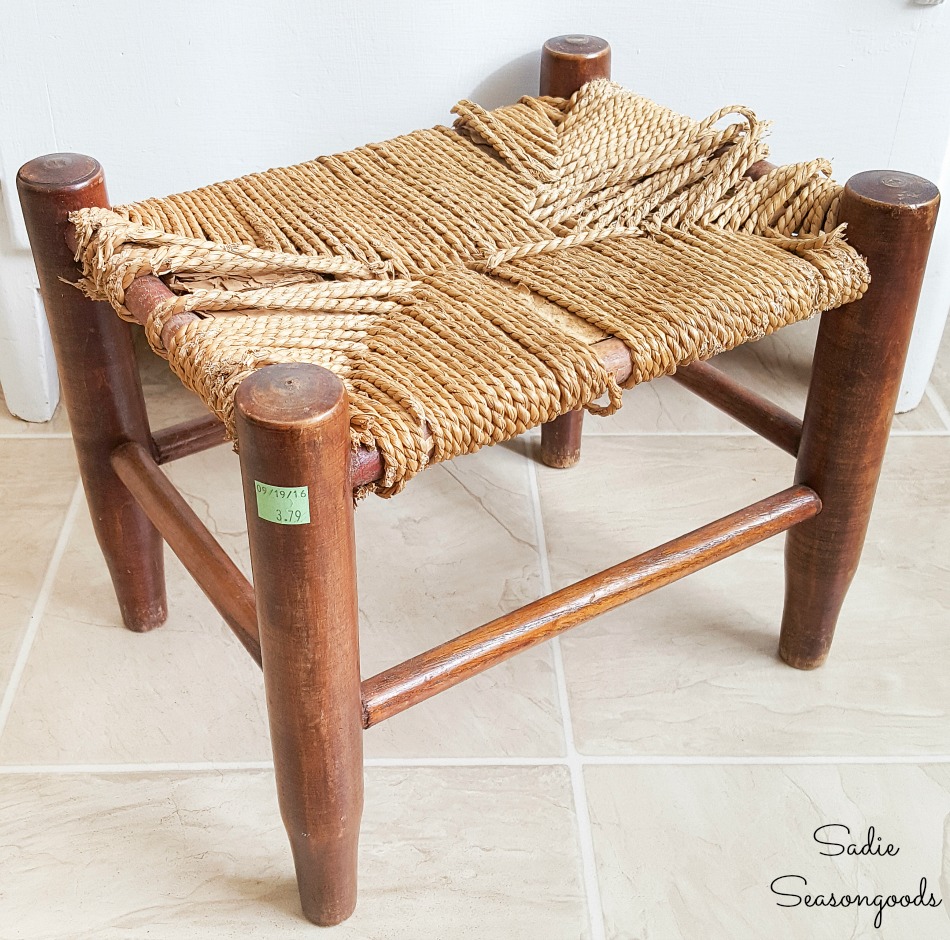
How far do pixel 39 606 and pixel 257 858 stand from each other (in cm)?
33

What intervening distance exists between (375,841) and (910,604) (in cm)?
50

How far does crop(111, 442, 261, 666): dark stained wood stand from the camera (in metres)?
0.69

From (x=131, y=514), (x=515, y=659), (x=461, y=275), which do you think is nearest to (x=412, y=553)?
(x=515, y=659)

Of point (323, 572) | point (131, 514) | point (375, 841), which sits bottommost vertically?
point (375, 841)

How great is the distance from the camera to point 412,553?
103 cm

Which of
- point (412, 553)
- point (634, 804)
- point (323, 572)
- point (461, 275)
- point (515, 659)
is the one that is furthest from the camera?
point (412, 553)

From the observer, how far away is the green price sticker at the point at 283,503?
522 mm

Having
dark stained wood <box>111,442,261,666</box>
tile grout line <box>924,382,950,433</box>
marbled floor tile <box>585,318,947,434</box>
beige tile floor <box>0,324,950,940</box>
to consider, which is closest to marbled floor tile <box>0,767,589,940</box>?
beige tile floor <box>0,324,950,940</box>

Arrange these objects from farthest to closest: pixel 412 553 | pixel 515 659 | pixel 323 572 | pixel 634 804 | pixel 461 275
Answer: pixel 412 553 → pixel 515 659 → pixel 634 804 → pixel 461 275 → pixel 323 572

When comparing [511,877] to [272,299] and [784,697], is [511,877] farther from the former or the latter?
[272,299]

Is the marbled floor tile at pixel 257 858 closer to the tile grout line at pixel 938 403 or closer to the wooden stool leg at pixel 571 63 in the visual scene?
the wooden stool leg at pixel 571 63

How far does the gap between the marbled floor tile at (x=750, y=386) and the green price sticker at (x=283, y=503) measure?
0.71 meters

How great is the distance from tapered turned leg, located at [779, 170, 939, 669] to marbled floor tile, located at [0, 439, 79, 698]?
2.05 ft

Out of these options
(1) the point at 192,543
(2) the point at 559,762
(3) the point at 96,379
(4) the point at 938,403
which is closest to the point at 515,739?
(2) the point at 559,762
